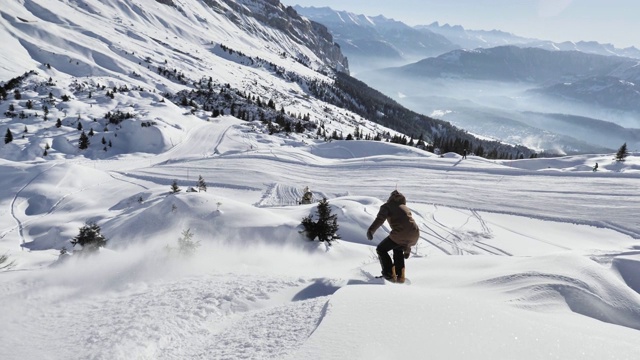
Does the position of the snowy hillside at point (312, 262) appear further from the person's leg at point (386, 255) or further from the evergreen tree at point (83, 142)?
the evergreen tree at point (83, 142)

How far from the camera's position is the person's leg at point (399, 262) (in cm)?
688

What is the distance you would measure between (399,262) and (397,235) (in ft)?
1.93

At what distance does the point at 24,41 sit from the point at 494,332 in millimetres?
121363

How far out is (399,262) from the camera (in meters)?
6.94

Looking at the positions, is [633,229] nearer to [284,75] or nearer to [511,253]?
[511,253]

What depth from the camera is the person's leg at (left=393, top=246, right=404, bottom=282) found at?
688cm

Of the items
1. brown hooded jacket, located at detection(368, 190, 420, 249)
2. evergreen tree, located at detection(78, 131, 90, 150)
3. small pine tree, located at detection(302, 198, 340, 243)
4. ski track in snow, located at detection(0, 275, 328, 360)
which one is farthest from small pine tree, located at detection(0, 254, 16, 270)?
evergreen tree, located at detection(78, 131, 90, 150)

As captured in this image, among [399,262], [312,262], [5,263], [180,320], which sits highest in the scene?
[399,262]

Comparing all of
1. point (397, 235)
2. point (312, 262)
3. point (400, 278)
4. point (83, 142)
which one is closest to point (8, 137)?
point (83, 142)

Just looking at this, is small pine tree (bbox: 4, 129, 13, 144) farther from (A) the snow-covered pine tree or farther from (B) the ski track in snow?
(B) the ski track in snow

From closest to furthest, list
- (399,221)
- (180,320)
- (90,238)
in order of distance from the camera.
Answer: (180,320)
(399,221)
(90,238)

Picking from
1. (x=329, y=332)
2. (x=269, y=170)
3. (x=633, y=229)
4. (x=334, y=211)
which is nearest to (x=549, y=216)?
(x=633, y=229)

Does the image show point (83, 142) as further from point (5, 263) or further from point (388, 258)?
point (388, 258)

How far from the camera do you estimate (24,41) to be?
286 ft
